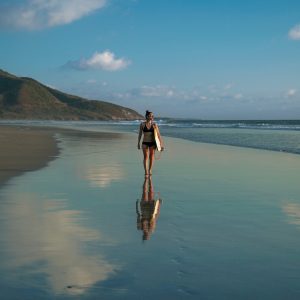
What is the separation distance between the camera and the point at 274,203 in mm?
8922

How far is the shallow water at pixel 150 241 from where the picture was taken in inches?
173

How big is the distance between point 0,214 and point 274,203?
4.86 metres

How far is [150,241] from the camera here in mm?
6027

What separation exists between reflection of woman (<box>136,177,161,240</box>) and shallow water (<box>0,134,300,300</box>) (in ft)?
0.27

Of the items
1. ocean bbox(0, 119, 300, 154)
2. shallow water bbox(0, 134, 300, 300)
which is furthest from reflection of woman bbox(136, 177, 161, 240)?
ocean bbox(0, 119, 300, 154)

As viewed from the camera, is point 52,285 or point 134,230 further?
point 134,230

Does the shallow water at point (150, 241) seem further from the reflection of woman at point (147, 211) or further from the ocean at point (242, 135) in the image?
the ocean at point (242, 135)

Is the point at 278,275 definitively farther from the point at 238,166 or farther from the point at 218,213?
the point at 238,166

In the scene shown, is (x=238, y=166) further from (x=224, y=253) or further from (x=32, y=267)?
(x=32, y=267)

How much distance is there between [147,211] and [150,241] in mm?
2124

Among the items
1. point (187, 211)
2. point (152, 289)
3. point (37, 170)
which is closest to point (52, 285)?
point (152, 289)

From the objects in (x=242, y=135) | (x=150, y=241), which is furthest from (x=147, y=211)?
(x=242, y=135)

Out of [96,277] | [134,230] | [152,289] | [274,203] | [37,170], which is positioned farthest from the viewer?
[37,170]

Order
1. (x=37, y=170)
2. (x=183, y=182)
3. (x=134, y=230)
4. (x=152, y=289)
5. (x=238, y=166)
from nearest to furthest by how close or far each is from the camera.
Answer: (x=152, y=289), (x=134, y=230), (x=183, y=182), (x=37, y=170), (x=238, y=166)
